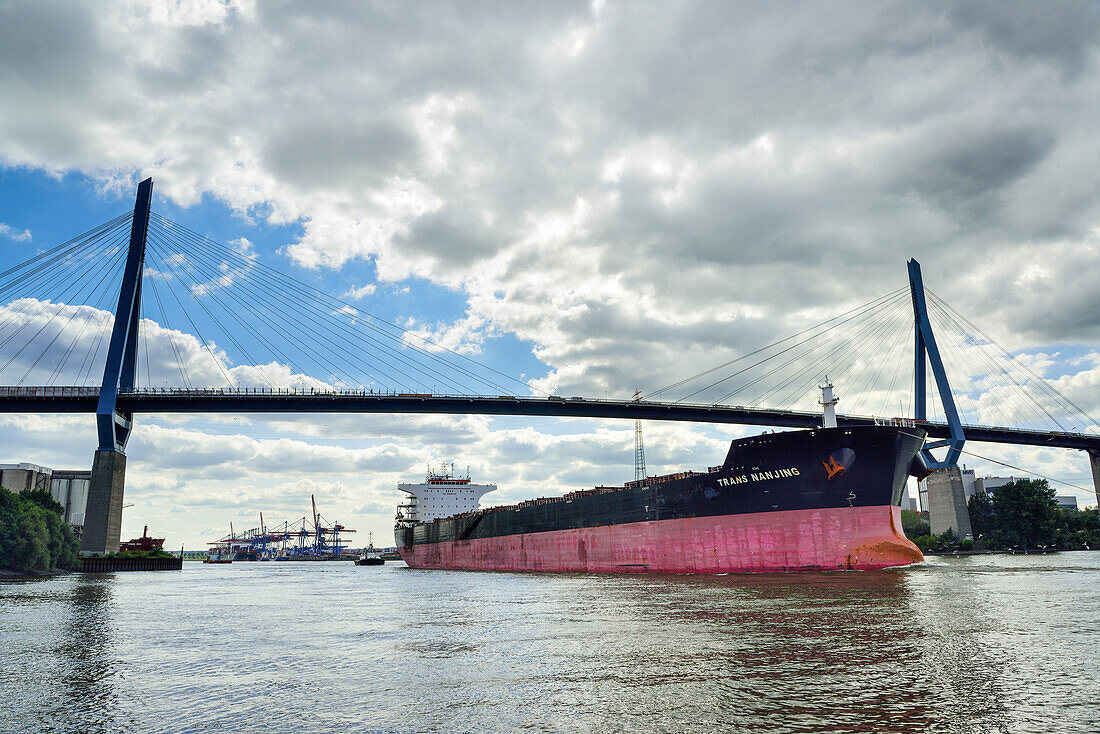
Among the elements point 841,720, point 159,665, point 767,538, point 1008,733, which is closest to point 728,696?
point 841,720

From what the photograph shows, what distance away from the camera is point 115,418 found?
146 ft

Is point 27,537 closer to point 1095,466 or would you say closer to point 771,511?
point 771,511

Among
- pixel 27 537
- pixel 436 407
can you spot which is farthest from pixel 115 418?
pixel 436 407

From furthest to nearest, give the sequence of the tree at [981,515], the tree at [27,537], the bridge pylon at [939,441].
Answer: the tree at [981,515]
the bridge pylon at [939,441]
the tree at [27,537]

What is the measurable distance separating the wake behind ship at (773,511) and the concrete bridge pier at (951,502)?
129 ft

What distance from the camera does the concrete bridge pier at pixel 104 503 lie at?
42781mm

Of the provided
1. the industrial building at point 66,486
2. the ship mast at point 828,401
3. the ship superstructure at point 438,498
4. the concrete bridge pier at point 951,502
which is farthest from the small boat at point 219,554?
the ship mast at point 828,401

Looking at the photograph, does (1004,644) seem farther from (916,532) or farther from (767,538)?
(916,532)

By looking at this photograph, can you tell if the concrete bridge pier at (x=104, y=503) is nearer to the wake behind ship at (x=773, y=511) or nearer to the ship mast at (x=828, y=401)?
the wake behind ship at (x=773, y=511)

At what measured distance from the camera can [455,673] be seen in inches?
338

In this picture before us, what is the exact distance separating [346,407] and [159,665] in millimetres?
42542

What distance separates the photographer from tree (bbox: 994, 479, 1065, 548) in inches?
2256

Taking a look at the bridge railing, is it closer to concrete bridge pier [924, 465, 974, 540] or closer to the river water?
the river water

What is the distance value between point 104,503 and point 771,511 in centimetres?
4184
